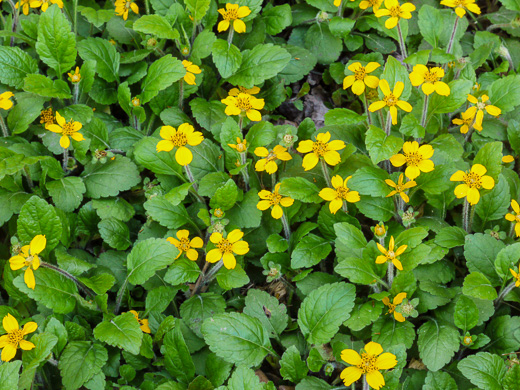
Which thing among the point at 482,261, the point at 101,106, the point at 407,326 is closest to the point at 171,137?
the point at 101,106

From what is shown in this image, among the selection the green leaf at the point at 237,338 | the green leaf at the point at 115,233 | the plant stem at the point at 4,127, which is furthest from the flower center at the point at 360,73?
the plant stem at the point at 4,127

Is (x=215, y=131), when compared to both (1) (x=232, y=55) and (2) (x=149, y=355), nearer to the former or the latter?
(1) (x=232, y=55)

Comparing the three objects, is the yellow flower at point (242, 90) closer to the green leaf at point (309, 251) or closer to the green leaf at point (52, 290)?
the green leaf at point (309, 251)

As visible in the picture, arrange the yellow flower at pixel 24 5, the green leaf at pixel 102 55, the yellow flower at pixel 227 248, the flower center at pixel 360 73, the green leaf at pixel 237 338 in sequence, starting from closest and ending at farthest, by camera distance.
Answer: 1. the green leaf at pixel 237 338
2. the yellow flower at pixel 227 248
3. the flower center at pixel 360 73
4. the green leaf at pixel 102 55
5. the yellow flower at pixel 24 5

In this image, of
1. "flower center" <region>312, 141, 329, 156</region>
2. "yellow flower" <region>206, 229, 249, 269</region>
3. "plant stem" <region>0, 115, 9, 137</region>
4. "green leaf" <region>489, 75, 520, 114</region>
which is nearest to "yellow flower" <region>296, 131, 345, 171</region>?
"flower center" <region>312, 141, 329, 156</region>

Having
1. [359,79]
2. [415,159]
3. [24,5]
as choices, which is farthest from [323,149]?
[24,5]

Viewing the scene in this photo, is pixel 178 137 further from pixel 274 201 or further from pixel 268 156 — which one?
pixel 274 201
